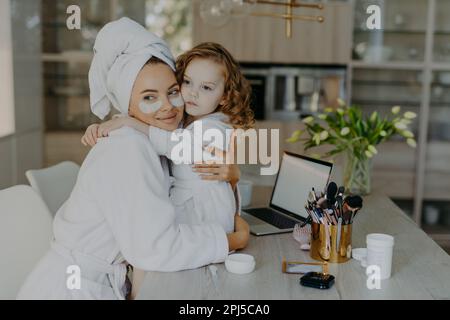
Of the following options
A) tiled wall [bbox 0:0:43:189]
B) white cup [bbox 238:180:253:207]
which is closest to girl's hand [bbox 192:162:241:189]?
white cup [bbox 238:180:253:207]

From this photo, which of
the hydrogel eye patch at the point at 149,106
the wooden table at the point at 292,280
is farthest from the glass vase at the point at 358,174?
the hydrogel eye patch at the point at 149,106

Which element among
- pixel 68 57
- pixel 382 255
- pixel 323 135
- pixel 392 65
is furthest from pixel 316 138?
pixel 68 57

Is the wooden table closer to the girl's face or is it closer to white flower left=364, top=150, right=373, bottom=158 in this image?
the girl's face

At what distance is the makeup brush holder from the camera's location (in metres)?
1.33

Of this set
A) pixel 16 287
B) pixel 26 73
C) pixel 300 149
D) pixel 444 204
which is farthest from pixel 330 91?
pixel 16 287

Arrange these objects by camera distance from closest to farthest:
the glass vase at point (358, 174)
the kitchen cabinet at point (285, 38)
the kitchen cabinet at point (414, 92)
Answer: the glass vase at point (358, 174), the kitchen cabinet at point (285, 38), the kitchen cabinet at point (414, 92)

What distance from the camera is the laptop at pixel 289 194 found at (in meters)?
1.65

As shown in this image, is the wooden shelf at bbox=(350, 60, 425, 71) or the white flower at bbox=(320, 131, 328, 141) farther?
the wooden shelf at bbox=(350, 60, 425, 71)

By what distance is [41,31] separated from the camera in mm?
3742

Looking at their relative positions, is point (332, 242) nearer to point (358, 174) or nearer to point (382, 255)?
point (382, 255)

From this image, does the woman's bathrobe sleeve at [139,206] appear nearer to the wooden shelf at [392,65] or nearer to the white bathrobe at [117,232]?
the white bathrobe at [117,232]

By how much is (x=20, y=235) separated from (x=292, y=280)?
0.73 metres

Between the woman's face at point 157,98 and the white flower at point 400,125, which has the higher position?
the woman's face at point 157,98

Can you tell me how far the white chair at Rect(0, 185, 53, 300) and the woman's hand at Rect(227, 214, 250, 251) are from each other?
53 cm
